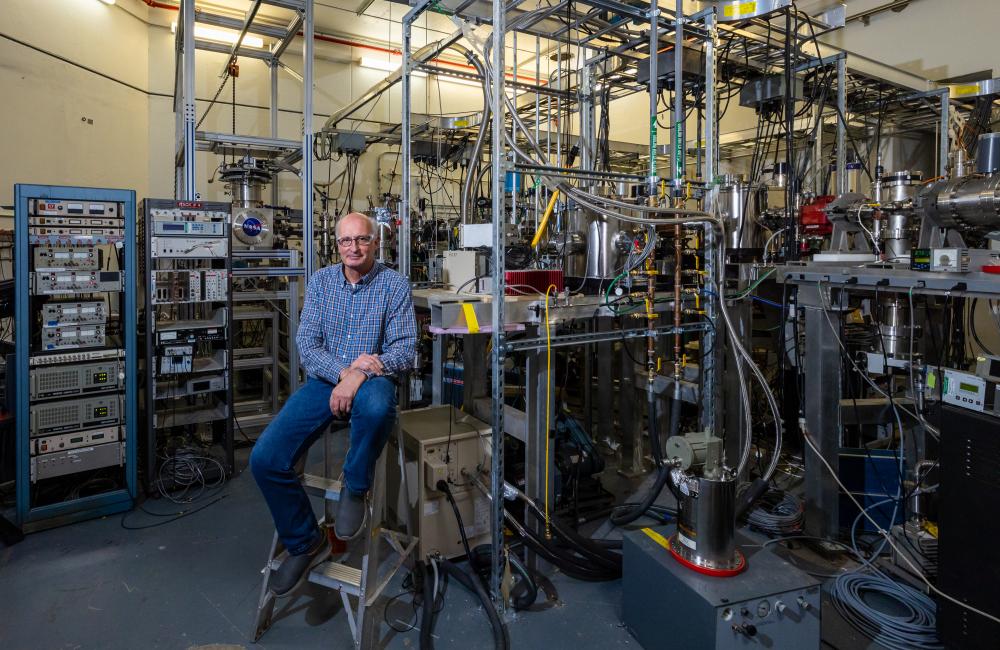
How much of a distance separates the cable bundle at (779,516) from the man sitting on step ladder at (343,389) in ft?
5.59

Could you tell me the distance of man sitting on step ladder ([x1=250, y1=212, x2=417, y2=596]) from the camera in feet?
6.51

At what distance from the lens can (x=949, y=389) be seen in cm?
182

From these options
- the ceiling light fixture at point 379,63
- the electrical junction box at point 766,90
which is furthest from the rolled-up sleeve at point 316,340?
the ceiling light fixture at point 379,63

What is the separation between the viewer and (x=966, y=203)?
212 centimetres

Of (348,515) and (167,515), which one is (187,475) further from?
(348,515)

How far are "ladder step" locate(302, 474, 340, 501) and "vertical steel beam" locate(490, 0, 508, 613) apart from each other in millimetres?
546

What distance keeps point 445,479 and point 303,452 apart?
21.3 inches

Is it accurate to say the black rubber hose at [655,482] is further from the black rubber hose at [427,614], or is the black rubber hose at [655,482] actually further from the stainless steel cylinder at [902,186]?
the stainless steel cylinder at [902,186]

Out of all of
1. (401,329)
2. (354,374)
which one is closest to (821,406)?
(401,329)

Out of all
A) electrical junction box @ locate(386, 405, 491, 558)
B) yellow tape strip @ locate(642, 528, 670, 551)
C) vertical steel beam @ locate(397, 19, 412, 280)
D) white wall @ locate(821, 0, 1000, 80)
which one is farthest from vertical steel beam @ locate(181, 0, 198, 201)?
white wall @ locate(821, 0, 1000, 80)

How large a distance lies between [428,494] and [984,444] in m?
1.81

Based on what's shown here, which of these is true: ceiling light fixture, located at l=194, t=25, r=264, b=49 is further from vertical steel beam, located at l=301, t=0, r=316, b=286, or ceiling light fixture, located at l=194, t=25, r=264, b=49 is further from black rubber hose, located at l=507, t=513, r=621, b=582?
black rubber hose, located at l=507, t=513, r=621, b=582

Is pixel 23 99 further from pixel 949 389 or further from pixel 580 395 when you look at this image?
pixel 949 389

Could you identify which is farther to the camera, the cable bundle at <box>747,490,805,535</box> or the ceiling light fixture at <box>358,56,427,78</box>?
the ceiling light fixture at <box>358,56,427,78</box>
